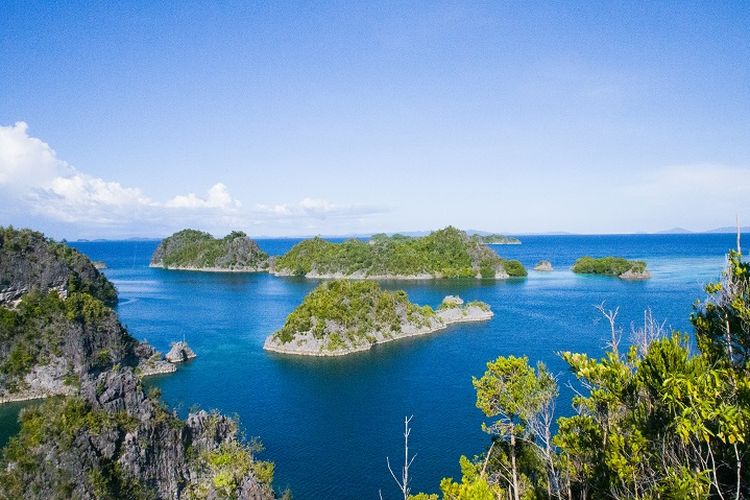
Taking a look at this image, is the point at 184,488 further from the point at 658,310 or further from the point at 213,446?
the point at 658,310

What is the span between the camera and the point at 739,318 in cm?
1218

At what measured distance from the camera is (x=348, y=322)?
6100 centimetres

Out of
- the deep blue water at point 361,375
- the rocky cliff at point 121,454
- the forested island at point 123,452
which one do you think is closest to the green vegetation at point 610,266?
the deep blue water at point 361,375

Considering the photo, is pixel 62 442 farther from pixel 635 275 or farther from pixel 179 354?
pixel 635 275

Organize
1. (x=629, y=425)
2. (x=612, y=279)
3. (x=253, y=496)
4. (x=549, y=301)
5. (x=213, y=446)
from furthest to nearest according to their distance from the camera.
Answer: (x=612, y=279) → (x=549, y=301) → (x=213, y=446) → (x=253, y=496) → (x=629, y=425)

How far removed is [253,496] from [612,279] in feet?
380

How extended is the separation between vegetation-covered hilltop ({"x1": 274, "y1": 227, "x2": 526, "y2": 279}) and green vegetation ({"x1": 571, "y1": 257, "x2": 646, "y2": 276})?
19920 millimetres

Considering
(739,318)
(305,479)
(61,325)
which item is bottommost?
(305,479)

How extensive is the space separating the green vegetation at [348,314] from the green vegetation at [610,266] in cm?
7780

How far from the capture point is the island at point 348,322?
5884 cm

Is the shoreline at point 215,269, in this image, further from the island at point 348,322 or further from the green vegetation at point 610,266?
the island at point 348,322

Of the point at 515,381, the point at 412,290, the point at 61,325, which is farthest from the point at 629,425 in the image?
the point at 412,290

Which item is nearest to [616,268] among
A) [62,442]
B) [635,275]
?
[635,275]

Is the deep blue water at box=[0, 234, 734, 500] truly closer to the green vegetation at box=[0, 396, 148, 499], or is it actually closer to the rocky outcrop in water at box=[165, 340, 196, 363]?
the rocky outcrop in water at box=[165, 340, 196, 363]
